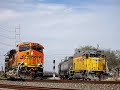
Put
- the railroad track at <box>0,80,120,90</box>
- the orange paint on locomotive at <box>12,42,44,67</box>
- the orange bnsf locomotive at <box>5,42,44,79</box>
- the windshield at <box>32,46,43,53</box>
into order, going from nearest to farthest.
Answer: the railroad track at <box>0,80,120,90</box> → the orange bnsf locomotive at <box>5,42,44,79</box> → the orange paint on locomotive at <box>12,42,44,67</box> → the windshield at <box>32,46,43,53</box>

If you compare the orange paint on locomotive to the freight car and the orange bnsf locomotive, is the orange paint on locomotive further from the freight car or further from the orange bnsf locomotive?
the freight car

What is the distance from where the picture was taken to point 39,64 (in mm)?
26078

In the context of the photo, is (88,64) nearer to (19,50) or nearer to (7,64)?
(19,50)

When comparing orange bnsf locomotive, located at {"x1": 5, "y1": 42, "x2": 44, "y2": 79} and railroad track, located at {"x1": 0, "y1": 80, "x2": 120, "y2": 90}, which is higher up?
orange bnsf locomotive, located at {"x1": 5, "y1": 42, "x2": 44, "y2": 79}

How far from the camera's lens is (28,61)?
25938 mm

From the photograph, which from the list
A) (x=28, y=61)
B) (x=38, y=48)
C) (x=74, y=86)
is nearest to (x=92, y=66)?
(x=38, y=48)

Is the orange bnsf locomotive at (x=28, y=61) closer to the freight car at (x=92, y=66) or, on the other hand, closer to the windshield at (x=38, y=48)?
the windshield at (x=38, y=48)

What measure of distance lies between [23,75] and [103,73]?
24.9 ft

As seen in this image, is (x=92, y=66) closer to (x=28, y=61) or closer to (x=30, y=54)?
(x=30, y=54)

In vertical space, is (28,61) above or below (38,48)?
below

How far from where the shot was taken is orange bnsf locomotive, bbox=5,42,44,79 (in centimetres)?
2517

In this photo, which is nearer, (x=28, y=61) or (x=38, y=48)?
(x=28, y=61)

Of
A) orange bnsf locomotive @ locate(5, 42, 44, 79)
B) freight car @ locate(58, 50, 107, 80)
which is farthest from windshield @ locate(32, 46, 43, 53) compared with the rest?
freight car @ locate(58, 50, 107, 80)

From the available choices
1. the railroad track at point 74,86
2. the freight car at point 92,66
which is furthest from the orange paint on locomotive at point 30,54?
the railroad track at point 74,86
